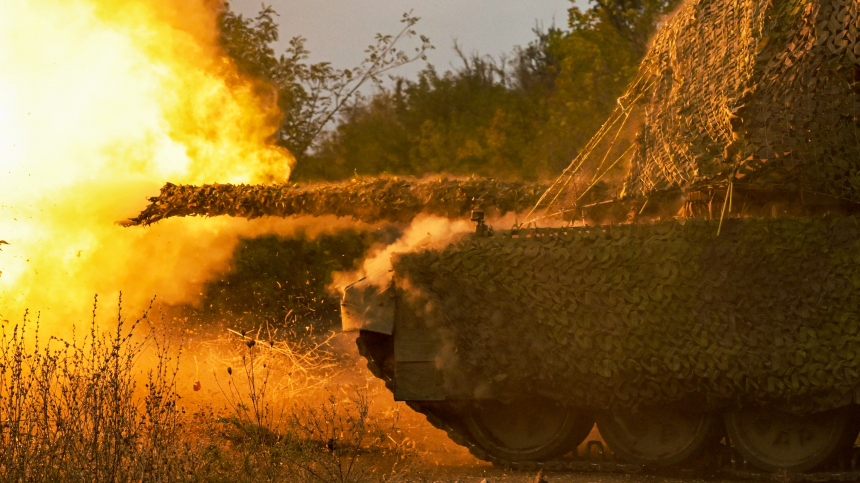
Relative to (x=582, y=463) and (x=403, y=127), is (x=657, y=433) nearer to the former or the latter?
(x=582, y=463)

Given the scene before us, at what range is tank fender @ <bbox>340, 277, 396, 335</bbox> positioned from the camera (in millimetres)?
8148

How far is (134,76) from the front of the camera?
13.9 m

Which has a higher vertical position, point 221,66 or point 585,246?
point 221,66

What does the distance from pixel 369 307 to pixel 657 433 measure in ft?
9.28

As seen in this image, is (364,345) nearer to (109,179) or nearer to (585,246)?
(585,246)

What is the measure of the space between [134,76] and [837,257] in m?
10.3

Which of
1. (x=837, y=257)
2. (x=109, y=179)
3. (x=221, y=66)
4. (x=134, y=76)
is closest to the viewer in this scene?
(x=837, y=257)

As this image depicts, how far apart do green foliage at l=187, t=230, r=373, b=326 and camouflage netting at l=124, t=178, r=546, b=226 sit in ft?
20.7

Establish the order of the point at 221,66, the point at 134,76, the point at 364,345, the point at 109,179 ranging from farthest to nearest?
the point at 221,66, the point at 134,76, the point at 109,179, the point at 364,345

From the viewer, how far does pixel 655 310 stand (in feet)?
25.6

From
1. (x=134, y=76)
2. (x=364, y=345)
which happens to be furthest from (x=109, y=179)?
(x=364, y=345)

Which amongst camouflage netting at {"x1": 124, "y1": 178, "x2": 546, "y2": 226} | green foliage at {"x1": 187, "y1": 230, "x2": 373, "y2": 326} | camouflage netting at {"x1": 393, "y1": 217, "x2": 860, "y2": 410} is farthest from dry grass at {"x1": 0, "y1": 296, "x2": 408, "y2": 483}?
green foliage at {"x1": 187, "y1": 230, "x2": 373, "y2": 326}

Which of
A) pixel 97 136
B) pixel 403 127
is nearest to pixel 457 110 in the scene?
pixel 403 127

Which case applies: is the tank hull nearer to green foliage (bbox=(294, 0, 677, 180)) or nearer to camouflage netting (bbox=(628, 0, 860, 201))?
camouflage netting (bbox=(628, 0, 860, 201))
